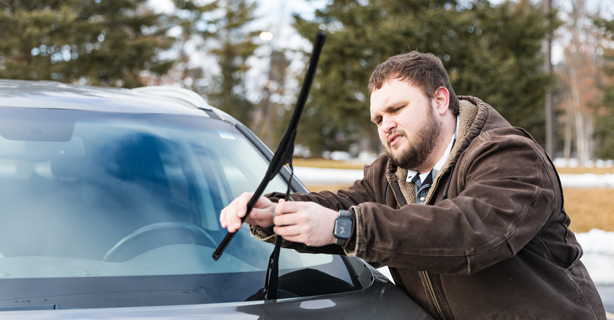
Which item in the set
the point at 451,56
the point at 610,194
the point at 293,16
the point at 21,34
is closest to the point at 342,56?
the point at 293,16

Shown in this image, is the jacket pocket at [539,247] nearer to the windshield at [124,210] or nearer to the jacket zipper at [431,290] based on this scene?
the jacket zipper at [431,290]

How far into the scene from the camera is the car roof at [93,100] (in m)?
1.84

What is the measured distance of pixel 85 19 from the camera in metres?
19.5

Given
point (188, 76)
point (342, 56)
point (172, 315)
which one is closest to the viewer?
point (172, 315)

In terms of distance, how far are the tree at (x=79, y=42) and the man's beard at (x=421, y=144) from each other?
57.2ft

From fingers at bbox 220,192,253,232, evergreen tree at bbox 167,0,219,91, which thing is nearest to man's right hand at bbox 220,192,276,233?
fingers at bbox 220,192,253,232

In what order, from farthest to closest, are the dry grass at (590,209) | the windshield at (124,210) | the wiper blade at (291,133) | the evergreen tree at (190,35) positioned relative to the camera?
the evergreen tree at (190,35) < the dry grass at (590,209) < the windshield at (124,210) < the wiper blade at (291,133)

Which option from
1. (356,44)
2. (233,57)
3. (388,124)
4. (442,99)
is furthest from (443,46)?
(233,57)

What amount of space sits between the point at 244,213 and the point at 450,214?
516 mm

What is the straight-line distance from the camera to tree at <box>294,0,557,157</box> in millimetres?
15523

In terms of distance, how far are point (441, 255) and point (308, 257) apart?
605mm

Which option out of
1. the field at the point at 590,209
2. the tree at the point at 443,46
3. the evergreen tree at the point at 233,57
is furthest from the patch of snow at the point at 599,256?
the evergreen tree at the point at 233,57

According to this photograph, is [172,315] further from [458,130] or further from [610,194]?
[610,194]

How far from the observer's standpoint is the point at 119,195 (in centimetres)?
179
